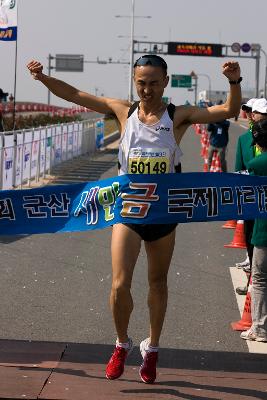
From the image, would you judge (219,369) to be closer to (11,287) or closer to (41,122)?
(11,287)

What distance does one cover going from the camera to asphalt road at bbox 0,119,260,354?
853cm

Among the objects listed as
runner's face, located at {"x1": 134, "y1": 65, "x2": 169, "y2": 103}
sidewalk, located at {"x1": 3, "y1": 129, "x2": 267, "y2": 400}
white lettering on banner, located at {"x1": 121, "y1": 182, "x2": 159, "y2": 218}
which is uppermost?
runner's face, located at {"x1": 134, "y1": 65, "x2": 169, "y2": 103}

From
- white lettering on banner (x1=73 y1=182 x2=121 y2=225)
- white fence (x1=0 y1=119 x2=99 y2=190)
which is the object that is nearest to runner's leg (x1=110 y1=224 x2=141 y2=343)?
white lettering on banner (x1=73 y1=182 x2=121 y2=225)

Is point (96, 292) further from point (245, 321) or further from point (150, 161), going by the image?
point (150, 161)

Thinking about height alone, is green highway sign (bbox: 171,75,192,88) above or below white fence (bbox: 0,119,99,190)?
above

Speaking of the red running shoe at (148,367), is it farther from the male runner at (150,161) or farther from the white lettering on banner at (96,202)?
the white lettering on banner at (96,202)

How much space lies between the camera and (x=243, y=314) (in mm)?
8969

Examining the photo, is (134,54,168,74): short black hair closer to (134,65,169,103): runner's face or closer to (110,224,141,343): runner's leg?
(134,65,169,103): runner's face

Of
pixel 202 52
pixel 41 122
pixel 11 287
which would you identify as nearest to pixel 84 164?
pixel 41 122

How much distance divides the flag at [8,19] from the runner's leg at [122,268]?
54.7 feet

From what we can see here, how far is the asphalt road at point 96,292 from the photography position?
853 centimetres

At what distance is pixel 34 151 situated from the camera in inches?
901

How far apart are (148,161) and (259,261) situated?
1956 mm

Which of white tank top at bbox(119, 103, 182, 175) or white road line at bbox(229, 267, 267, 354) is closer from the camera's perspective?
white tank top at bbox(119, 103, 182, 175)
